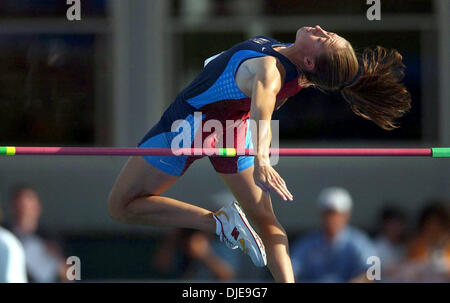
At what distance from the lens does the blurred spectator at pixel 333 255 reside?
7375mm

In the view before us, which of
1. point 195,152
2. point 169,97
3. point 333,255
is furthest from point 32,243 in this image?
point 195,152

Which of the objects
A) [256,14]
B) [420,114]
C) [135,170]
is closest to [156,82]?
[256,14]

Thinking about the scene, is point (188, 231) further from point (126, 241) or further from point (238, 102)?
point (238, 102)

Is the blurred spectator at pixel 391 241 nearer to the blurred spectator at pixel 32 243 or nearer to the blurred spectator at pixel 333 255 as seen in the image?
the blurred spectator at pixel 333 255

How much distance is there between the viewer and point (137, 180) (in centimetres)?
530

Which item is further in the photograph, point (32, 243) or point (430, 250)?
point (32, 243)

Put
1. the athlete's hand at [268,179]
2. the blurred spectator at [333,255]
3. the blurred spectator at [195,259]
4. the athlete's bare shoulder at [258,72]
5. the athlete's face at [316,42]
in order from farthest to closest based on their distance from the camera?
the blurred spectator at [195,259]
the blurred spectator at [333,255]
the athlete's face at [316,42]
the athlete's bare shoulder at [258,72]
the athlete's hand at [268,179]

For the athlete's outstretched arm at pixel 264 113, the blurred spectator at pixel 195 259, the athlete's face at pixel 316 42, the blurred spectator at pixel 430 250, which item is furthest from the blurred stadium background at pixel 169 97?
the athlete's outstretched arm at pixel 264 113

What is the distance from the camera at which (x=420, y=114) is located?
30.4 ft

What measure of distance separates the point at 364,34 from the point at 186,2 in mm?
1678

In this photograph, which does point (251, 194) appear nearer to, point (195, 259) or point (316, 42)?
point (316, 42)

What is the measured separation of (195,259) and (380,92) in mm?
3649

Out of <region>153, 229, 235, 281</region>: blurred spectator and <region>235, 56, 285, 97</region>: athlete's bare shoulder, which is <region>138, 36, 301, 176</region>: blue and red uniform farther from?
<region>153, 229, 235, 281</region>: blurred spectator

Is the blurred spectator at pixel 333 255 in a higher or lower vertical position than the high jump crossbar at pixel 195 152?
lower
